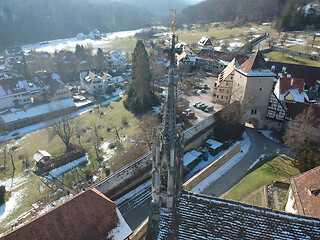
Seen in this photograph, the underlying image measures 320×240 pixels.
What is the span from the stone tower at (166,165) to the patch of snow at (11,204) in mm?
24856

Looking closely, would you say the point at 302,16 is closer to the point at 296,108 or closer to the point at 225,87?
the point at 225,87

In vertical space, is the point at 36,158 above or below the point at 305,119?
below

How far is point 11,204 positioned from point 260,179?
33.0 m

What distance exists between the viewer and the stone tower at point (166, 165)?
1370cm

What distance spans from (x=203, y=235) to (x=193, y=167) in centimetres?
2128

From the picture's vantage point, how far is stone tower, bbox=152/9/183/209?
13.5 metres

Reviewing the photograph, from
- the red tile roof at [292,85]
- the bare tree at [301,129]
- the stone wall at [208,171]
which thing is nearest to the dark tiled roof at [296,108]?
the bare tree at [301,129]

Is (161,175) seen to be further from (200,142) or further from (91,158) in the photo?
(91,158)

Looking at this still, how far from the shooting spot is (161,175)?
14906 mm

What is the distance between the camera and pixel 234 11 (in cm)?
14775

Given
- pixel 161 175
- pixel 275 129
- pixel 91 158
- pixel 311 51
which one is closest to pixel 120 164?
pixel 91 158

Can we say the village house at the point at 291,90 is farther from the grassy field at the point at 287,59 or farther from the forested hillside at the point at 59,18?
the forested hillside at the point at 59,18

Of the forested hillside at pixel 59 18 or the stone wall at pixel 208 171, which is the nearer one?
the stone wall at pixel 208 171

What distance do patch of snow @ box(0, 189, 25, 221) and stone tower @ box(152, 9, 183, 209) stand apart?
25.2 metres
